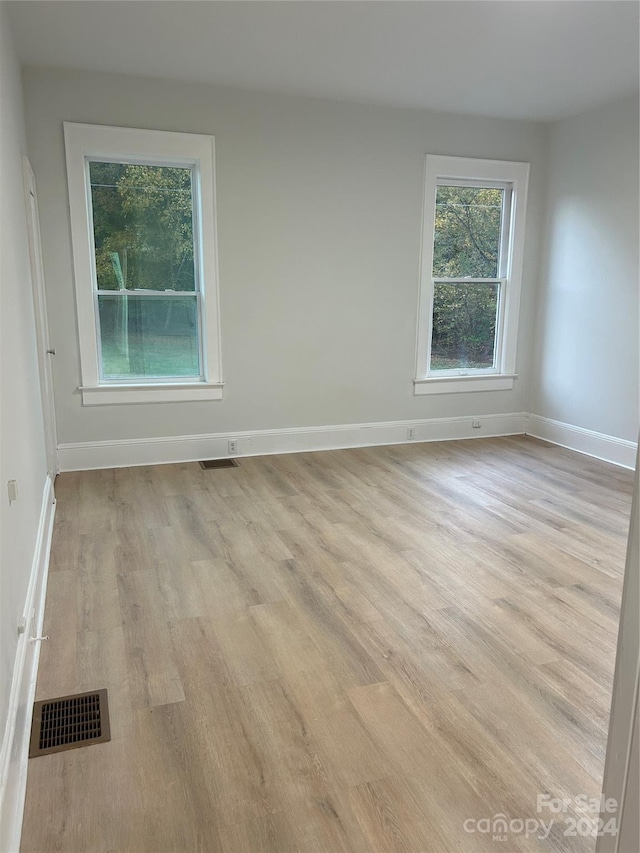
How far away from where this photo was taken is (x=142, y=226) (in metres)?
4.62

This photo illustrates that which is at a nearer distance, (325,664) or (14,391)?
(325,664)

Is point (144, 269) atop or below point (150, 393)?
atop

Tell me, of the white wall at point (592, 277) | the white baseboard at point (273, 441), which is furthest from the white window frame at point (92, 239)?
the white wall at point (592, 277)

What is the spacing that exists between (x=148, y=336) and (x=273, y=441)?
1329 mm

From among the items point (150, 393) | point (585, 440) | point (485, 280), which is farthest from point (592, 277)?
point (150, 393)

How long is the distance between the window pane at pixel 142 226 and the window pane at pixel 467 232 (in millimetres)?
2194

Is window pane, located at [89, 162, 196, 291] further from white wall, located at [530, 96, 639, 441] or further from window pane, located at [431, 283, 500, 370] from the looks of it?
white wall, located at [530, 96, 639, 441]

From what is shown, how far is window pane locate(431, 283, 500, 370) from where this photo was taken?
5.59m

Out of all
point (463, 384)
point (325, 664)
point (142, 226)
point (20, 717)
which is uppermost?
point (142, 226)

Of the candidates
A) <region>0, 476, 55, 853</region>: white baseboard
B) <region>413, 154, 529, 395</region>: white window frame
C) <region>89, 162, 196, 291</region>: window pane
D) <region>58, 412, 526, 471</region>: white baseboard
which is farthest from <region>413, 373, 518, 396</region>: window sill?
<region>0, 476, 55, 853</region>: white baseboard

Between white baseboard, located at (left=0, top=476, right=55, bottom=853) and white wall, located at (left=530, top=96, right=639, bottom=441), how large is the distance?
13.5 ft

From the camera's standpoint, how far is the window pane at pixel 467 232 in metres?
5.43

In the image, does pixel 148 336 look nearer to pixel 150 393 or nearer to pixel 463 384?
pixel 150 393

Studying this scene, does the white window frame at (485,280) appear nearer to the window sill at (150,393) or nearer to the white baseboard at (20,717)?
the window sill at (150,393)
